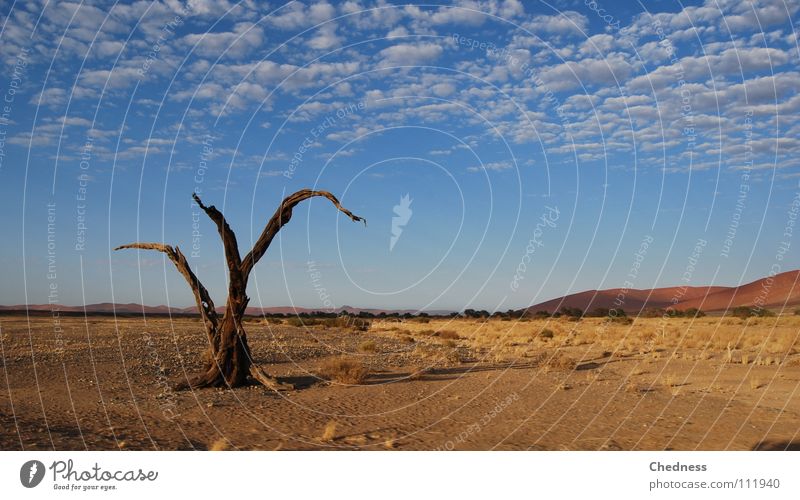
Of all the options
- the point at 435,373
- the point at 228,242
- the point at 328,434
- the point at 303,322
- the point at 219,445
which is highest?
the point at 228,242

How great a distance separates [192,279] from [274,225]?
300cm

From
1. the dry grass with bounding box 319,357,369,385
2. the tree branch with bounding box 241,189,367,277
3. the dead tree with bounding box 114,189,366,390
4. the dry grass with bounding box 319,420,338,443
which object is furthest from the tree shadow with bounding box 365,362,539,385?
the dry grass with bounding box 319,420,338,443

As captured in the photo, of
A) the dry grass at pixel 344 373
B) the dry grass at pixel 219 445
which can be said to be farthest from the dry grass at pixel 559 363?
the dry grass at pixel 219 445

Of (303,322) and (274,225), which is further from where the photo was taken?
(303,322)

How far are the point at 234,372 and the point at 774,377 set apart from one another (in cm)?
1815

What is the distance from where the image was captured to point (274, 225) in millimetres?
16406

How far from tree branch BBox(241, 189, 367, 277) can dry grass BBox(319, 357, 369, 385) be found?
175 inches

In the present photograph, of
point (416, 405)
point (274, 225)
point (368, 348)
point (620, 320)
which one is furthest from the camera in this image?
point (620, 320)
